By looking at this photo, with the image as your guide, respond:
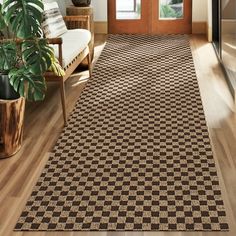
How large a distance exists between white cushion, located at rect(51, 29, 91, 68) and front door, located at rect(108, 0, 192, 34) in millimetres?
2345

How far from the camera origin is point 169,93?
5.05m

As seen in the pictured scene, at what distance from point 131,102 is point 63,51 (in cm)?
76

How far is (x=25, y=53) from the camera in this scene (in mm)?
3539

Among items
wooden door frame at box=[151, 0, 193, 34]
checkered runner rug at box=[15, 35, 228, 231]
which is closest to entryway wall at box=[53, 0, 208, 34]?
wooden door frame at box=[151, 0, 193, 34]

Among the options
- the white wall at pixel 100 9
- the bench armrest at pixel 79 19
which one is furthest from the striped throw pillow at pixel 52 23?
the white wall at pixel 100 9

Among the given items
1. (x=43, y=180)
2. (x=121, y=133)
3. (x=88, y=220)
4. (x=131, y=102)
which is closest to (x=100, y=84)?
(x=131, y=102)

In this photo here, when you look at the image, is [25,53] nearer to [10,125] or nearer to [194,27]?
[10,125]

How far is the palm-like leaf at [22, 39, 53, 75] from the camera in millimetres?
3520

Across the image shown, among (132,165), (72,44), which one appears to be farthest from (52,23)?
(132,165)

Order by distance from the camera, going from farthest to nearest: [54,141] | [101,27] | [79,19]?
1. [101,27]
2. [79,19]
3. [54,141]

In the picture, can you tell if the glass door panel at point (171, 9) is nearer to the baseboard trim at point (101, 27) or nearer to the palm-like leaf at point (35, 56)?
the baseboard trim at point (101, 27)

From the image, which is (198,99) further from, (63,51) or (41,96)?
(41,96)

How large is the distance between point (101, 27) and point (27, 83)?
15.5 feet

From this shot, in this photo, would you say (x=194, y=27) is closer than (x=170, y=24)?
Yes
